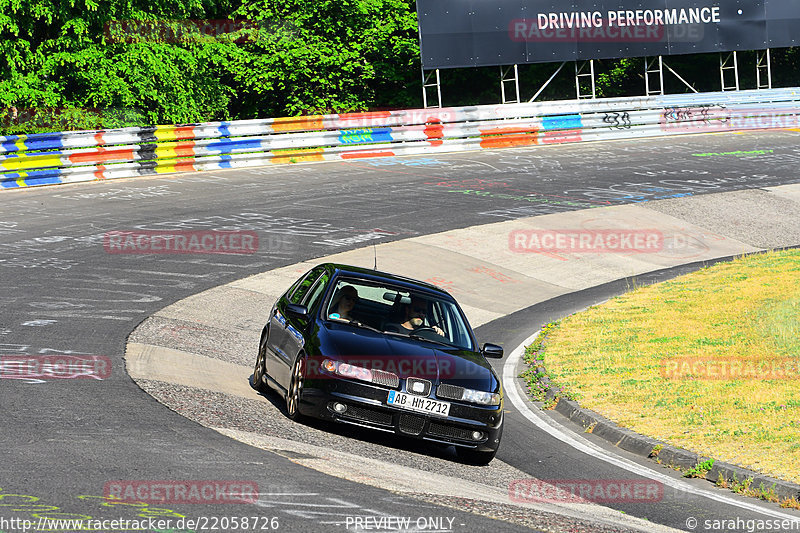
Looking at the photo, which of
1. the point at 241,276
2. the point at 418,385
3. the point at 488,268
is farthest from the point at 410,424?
the point at 488,268

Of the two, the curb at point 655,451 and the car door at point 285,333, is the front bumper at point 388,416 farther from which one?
the curb at point 655,451

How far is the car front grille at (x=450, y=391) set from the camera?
9075mm

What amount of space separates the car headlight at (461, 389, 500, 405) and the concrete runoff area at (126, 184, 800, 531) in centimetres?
69

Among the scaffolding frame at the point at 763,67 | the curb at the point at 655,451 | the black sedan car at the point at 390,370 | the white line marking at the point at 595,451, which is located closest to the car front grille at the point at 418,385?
the black sedan car at the point at 390,370

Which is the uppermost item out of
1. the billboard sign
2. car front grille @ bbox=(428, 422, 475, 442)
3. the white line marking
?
the billboard sign

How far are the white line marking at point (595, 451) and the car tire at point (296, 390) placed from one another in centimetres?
291

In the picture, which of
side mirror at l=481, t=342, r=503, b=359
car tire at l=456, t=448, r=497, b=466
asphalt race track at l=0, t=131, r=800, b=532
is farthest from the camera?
side mirror at l=481, t=342, r=503, b=359

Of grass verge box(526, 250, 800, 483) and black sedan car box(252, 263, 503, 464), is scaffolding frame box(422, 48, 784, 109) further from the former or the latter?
black sedan car box(252, 263, 503, 464)

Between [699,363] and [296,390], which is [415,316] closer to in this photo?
[296,390]

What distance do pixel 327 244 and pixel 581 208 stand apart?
7.69 m

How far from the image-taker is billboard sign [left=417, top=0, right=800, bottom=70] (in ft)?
118

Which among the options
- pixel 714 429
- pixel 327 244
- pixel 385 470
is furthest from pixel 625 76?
pixel 385 470

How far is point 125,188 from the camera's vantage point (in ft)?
84.6

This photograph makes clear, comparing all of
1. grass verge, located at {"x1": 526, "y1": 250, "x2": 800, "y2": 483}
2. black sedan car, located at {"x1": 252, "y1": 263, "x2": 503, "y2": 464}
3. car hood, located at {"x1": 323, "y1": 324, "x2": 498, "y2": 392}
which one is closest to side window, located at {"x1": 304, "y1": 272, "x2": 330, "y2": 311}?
black sedan car, located at {"x1": 252, "y1": 263, "x2": 503, "y2": 464}
